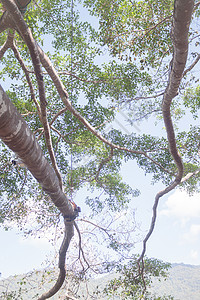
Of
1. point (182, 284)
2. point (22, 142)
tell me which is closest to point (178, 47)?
point (22, 142)

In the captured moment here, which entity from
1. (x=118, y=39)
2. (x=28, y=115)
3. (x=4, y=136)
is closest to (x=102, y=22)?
(x=118, y=39)

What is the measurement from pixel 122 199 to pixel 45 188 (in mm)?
5080

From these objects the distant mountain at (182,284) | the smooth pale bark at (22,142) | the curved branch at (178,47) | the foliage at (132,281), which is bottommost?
the smooth pale bark at (22,142)

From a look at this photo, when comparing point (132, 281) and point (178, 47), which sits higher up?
point (178, 47)

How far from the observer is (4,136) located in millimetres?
2129

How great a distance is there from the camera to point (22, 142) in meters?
2.29

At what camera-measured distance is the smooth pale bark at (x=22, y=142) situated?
1.96 meters

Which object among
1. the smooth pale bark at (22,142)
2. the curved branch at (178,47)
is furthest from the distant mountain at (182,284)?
the smooth pale bark at (22,142)

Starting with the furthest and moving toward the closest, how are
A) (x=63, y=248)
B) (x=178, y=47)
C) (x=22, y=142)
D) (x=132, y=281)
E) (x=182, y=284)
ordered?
(x=182, y=284) → (x=132, y=281) → (x=63, y=248) → (x=178, y=47) → (x=22, y=142)

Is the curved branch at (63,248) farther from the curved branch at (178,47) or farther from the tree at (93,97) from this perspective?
the curved branch at (178,47)

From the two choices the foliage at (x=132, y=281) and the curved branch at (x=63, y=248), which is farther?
the foliage at (x=132, y=281)

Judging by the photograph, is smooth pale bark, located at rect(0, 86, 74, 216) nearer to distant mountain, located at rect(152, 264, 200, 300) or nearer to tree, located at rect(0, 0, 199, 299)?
tree, located at rect(0, 0, 199, 299)

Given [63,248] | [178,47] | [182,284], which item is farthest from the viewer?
[182,284]

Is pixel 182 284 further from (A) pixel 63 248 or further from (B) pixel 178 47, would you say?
(B) pixel 178 47
